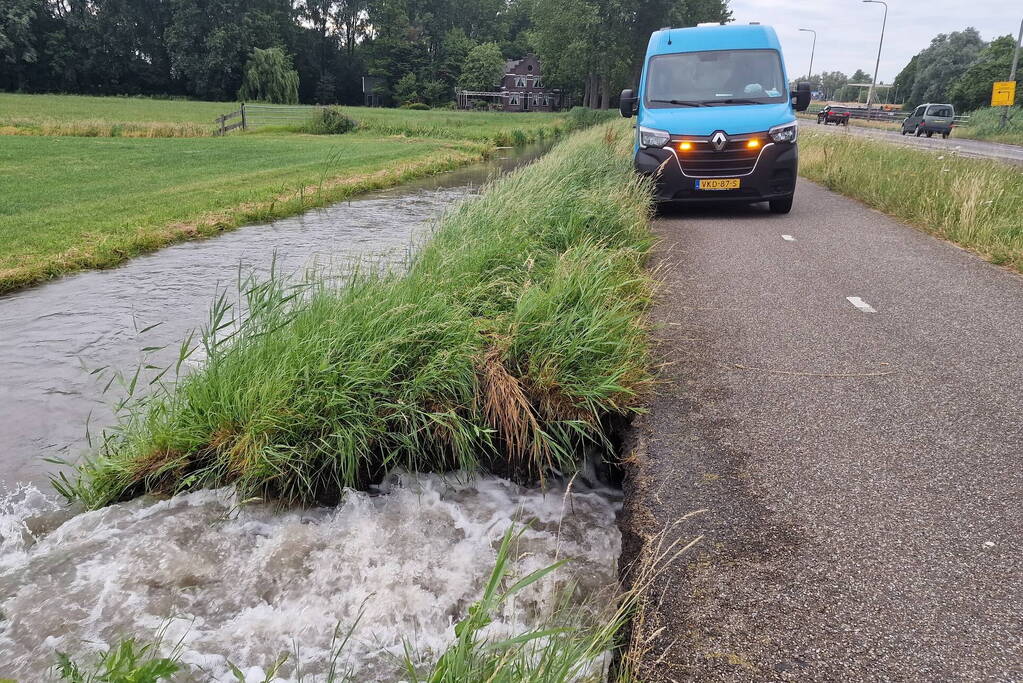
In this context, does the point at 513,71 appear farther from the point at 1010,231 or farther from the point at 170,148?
the point at 1010,231

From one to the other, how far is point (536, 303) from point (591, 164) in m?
6.37

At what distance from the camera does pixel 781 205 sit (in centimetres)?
1109

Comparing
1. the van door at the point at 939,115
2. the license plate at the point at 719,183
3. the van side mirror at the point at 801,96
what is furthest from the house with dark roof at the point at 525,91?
the license plate at the point at 719,183

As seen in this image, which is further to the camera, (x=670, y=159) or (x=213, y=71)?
(x=213, y=71)

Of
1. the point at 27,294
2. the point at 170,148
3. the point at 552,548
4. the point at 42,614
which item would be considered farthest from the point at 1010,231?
the point at 170,148

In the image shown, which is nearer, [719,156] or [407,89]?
[719,156]

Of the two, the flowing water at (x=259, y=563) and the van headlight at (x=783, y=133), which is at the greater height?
the van headlight at (x=783, y=133)

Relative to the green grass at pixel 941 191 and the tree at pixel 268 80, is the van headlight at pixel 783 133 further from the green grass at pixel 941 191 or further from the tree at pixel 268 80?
the tree at pixel 268 80

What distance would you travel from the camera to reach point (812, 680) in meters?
2.24

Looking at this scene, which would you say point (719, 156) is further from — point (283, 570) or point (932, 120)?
point (932, 120)

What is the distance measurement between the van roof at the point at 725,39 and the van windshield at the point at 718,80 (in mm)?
82

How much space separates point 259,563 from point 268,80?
70.8m

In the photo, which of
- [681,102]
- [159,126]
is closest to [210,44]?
[159,126]

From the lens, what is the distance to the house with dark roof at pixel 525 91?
93438 mm
